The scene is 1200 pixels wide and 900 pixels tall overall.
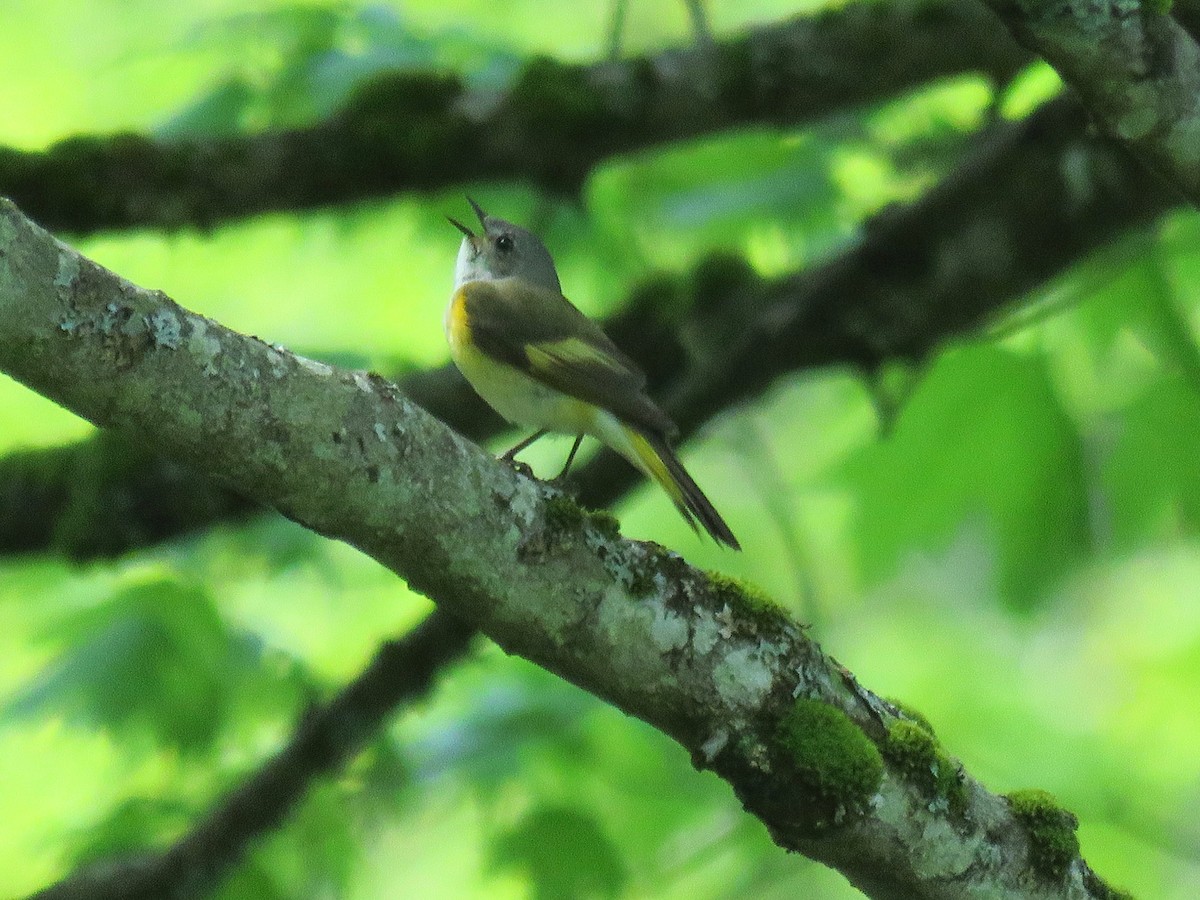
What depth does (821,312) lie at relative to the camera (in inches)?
216

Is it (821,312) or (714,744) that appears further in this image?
(821,312)

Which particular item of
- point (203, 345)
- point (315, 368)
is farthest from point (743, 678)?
point (203, 345)

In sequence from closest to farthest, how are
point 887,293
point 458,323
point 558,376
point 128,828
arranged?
point 558,376
point 458,323
point 128,828
point 887,293

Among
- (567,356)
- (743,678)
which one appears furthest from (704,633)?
(567,356)

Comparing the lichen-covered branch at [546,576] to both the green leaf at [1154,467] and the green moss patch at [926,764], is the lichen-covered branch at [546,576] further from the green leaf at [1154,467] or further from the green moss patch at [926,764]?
the green leaf at [1154,467]

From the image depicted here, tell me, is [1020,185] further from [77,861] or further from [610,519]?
[77,861]

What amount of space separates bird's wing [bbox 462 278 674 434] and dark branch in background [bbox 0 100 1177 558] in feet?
2.64

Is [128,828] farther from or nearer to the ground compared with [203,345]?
nearer to the ground

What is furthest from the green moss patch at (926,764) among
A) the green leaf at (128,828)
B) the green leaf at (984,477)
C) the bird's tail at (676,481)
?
the green leaf at (128,828)

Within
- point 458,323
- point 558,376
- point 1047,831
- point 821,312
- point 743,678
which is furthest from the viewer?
point 821,312

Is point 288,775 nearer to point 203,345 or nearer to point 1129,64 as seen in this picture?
point 203,345

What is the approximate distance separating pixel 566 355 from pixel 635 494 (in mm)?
2020

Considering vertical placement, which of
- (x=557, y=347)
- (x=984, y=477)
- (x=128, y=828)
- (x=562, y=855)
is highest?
(x=557, y=347)

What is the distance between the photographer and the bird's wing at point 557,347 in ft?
12.7
